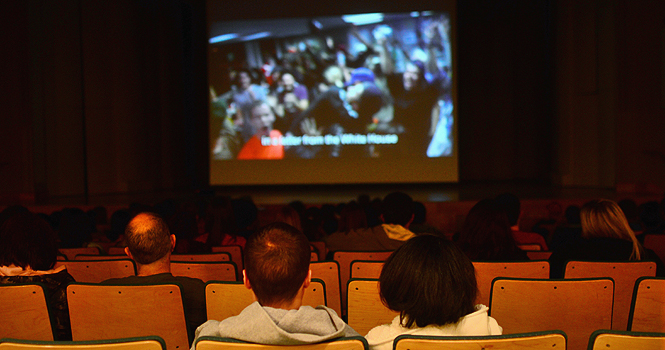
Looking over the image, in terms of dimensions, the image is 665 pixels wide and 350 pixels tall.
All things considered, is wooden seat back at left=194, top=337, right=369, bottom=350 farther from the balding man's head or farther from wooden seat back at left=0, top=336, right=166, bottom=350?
the balding man's head

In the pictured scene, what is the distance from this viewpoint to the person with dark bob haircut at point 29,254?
7.45ft

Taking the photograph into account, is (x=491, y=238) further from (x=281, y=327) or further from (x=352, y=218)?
(x=281, y=327)

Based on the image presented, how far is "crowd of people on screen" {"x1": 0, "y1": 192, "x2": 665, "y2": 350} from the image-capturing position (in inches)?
54.7

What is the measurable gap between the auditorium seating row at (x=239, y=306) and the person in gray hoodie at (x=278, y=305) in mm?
570

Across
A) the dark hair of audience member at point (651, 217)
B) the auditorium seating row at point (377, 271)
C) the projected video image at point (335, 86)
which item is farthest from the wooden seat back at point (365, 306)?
the projected video image at point (335, 86)

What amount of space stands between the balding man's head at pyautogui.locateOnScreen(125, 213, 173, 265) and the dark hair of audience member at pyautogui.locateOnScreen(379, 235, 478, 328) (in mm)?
1085

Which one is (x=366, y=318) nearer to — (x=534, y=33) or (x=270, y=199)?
(x=270, y=199)

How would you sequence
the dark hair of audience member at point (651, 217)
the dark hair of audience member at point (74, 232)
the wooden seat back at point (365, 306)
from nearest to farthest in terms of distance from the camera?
1. the wooden seat back at point (365, 306)
2. the dark hair of audience member at point (74, 232)
3. the dark hair of audience member at point (651, 217)

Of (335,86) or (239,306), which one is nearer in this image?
(239,306)

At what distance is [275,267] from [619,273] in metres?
1.82

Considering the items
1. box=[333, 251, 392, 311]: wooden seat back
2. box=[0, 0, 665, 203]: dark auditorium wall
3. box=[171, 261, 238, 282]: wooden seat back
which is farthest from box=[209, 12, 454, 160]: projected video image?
box=[171, 261, 238, 282]: wooden seat back

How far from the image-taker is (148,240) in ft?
7.07

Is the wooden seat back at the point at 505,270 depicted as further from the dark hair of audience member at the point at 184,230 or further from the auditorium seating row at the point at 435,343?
the dark hair of audience member at the point at 184,230

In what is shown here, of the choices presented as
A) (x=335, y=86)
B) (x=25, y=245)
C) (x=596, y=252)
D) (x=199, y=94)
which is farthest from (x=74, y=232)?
(x=199, y=94)
